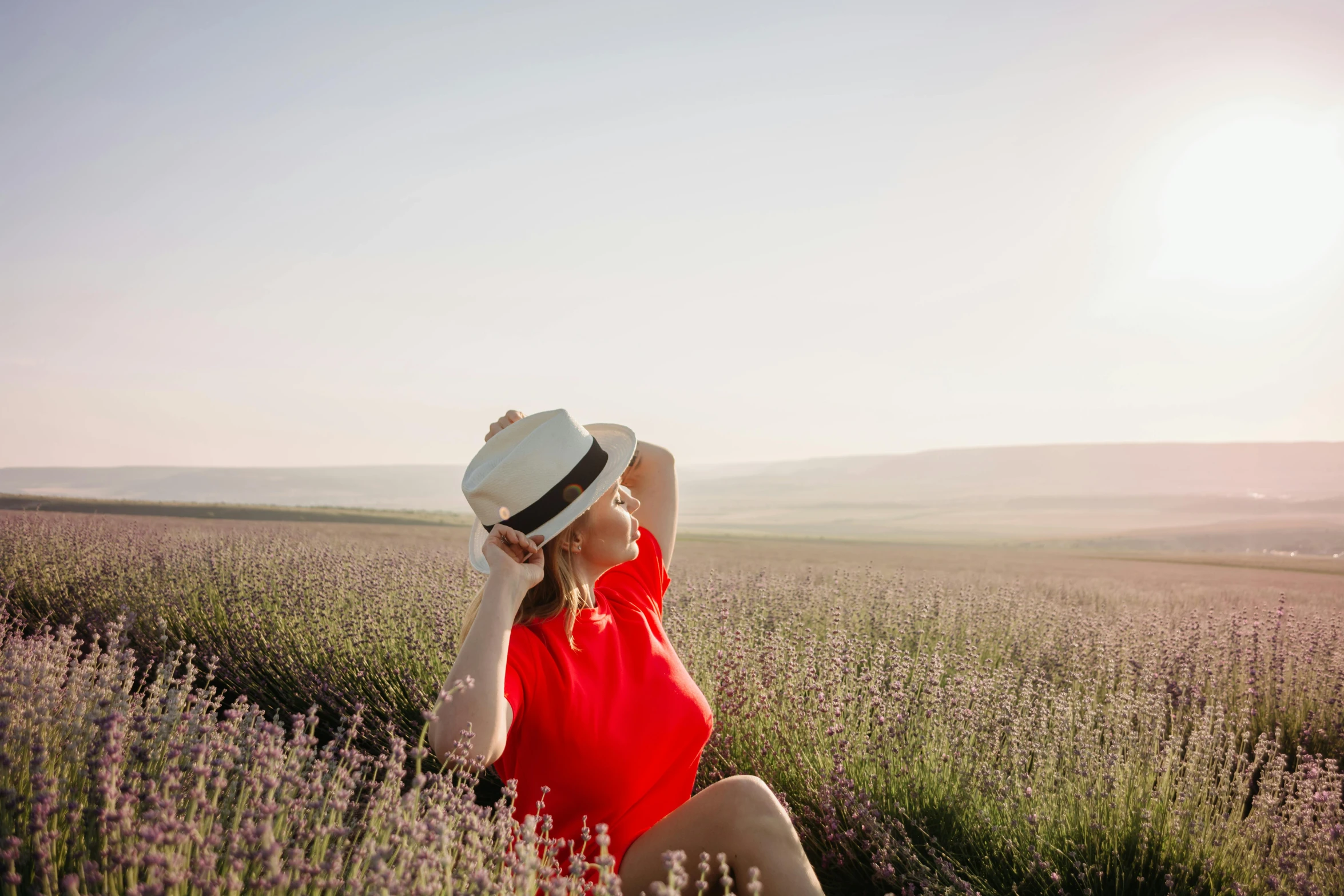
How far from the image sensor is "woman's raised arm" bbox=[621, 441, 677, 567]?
276 centimetres

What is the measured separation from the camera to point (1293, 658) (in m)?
5.30

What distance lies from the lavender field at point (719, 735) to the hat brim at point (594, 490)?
522mm

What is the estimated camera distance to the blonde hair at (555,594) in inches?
80.6

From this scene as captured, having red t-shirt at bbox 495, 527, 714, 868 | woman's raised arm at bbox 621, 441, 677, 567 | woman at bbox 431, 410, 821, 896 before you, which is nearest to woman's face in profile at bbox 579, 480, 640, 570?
woman at bbox 431, 410, 821, 896

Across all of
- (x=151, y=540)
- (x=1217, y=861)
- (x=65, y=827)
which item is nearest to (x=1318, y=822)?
(x=1217, y=861)

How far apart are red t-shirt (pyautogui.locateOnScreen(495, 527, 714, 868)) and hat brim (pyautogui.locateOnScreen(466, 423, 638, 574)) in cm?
22

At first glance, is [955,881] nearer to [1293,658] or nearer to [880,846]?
[880,846]

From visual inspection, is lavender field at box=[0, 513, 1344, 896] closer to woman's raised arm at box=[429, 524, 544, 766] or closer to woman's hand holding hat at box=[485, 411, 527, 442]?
woman's raised arm at box=[429, 524, 544, 766]

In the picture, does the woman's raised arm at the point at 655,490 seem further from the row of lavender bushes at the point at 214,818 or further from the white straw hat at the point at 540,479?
the row of lavender bushes at the point at 214,818

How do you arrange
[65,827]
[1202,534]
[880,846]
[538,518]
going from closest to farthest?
1. [65,827]
2. [538,518]
3. [880,846]
4. [1202,534]

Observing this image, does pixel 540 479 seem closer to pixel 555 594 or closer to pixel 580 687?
pixel 555 594

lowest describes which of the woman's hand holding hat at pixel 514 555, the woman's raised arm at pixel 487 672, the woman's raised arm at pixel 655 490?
the woman's raised arm at pixel 487 672

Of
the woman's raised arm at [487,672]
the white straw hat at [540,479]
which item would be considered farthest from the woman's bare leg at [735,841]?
the white straw hat at [540,479]

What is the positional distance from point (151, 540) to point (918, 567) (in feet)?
39.6
